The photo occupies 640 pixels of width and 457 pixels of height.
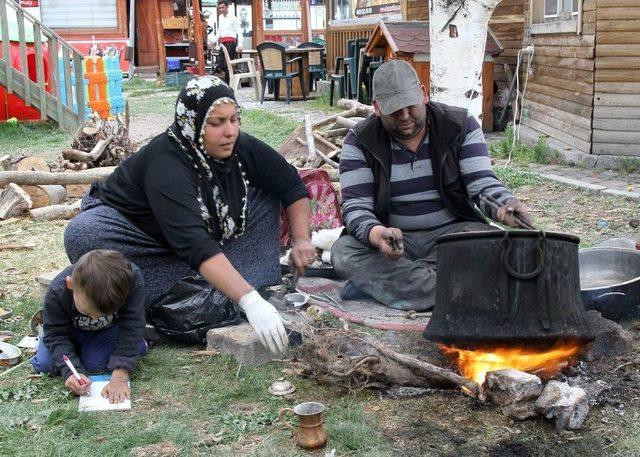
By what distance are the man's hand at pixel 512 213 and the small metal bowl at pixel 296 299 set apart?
3.69 feet

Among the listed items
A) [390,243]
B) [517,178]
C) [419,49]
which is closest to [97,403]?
[390,243]

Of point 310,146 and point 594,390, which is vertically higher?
point 310,146

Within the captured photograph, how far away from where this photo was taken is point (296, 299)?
437 centimetres

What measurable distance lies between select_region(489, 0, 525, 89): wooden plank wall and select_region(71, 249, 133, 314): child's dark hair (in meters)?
9.75

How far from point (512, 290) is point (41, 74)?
11740 millimetres

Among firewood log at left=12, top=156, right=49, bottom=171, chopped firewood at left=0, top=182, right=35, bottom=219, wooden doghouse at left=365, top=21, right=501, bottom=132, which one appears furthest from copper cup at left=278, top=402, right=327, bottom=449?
wooden doghouse at left=365, top=21, right=501, bottom=132

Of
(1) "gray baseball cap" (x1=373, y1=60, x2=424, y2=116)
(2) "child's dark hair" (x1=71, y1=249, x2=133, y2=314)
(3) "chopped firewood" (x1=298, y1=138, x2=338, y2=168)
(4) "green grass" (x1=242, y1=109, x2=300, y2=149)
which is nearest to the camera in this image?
(2) "child's dark hair" (x1=71, y1=249, x2=133, y2=314)

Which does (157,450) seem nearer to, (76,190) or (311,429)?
(311,429)

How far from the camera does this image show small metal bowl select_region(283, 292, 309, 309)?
4312 mm

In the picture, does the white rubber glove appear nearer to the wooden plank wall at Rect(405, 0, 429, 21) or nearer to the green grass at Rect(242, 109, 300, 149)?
the green grass at Rect(242, 109, 300, 149)

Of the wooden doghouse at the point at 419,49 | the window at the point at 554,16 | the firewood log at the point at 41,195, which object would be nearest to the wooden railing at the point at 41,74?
the wooden doghouse at the point at 419,49

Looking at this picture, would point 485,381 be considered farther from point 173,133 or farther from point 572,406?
point 173,133

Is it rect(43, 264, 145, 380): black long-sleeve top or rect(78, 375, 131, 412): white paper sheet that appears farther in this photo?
rect(43, 264, 145, 380): black long-sleeve top

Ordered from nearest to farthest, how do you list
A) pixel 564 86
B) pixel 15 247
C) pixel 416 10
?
pixel 15 247 < pixel 564 86 < pixel 416 10
